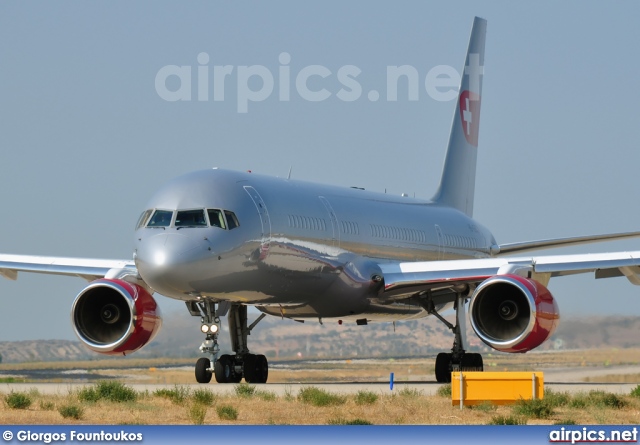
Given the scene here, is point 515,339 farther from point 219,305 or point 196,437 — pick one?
point 196,437

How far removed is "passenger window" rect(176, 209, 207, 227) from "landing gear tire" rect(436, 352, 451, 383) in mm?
7919

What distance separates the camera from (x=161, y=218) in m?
26.0

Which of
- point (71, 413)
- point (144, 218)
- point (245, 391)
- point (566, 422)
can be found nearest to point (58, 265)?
point (144, 218)

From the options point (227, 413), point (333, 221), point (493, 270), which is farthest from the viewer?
point (333, 221)

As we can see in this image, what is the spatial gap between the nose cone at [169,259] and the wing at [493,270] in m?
6.16

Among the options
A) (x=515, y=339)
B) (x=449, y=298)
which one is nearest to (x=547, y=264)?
(x=515, y=339)

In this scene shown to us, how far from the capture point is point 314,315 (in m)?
30.6

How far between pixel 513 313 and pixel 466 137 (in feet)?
51.3

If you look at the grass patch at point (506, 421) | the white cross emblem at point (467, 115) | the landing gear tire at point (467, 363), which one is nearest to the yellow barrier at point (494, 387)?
the grass patch at point (506, 421)

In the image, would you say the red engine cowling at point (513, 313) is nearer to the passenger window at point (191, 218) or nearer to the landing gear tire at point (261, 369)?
the landing gear tire at point (261, 369)

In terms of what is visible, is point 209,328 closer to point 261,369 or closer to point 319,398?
point 261,369

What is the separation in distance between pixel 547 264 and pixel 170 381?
8.85 metres

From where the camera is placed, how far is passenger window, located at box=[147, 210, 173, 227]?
25.9 m

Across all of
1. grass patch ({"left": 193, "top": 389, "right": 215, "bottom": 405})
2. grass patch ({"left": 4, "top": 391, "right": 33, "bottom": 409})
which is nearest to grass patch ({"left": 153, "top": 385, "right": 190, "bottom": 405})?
grass patch ({"left": 193, "top": 389, "right": 215, "bottom": 405})
